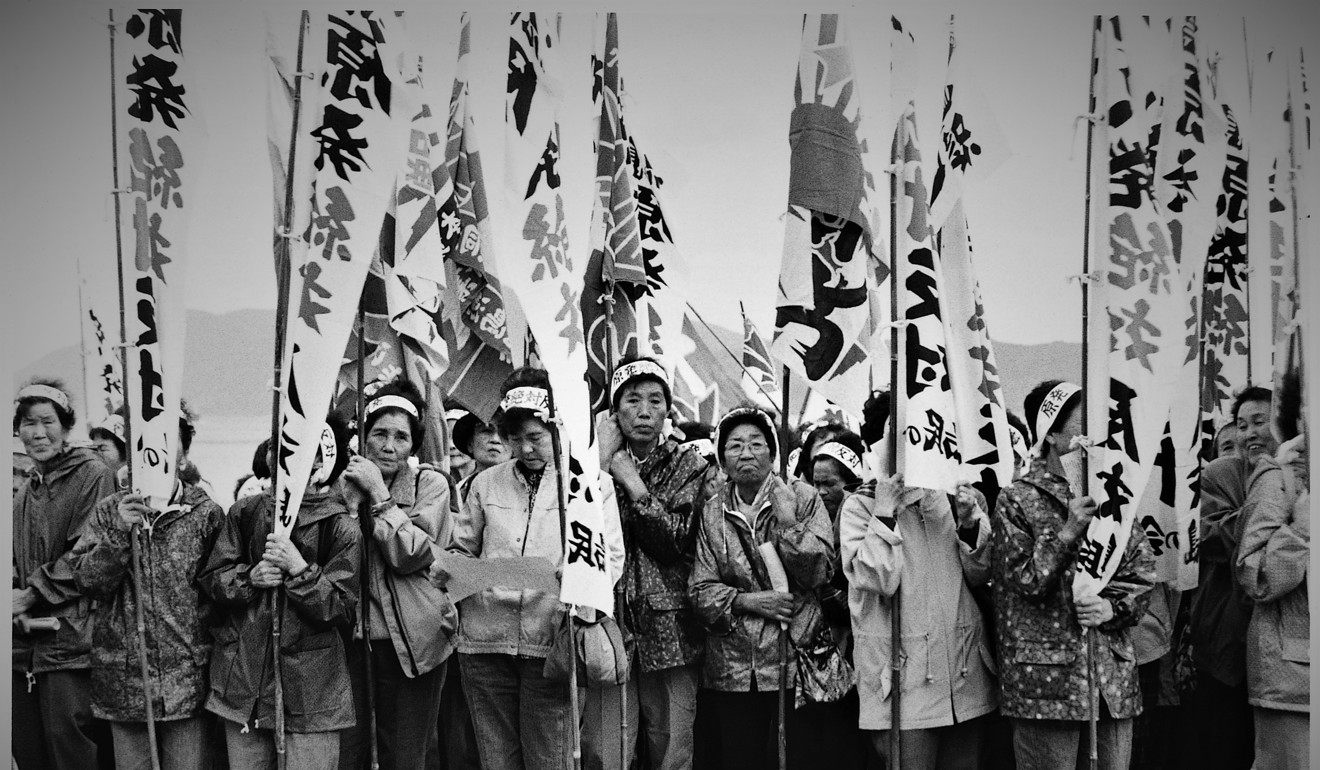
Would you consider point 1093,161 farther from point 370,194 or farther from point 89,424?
point 89,424

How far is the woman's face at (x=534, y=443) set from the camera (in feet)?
21.1

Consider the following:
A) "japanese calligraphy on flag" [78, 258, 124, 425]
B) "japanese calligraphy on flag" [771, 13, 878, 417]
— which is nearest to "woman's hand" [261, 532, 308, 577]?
"japanese calligraphy on flag" [78, 258, 124, 425]

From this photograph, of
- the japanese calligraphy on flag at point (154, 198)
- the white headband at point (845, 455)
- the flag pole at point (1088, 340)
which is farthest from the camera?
the white headband at point (845, 455)

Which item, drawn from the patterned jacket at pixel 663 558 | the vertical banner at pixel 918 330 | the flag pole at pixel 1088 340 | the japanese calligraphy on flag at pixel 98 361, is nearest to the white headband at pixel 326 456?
the japanese calligraphy on flag at pixel 98 361

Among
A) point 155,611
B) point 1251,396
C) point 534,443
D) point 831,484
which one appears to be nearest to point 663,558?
point 534,443

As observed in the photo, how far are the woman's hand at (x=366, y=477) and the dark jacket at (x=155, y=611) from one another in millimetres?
668

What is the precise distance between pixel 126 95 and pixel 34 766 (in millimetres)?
3216

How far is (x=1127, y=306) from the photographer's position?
6547 millimetres

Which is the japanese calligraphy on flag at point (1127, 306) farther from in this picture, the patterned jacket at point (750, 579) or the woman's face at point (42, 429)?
the woman's face at point (42, 429)

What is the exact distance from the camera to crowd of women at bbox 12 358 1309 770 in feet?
20.2

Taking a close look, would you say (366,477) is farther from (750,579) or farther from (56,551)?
(750,579)

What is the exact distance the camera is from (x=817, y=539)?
6277 mm

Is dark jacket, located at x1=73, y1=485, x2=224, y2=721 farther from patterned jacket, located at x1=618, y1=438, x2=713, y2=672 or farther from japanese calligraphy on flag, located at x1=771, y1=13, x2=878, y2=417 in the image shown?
japanese calligraphy on flag, located at x1=771, y1=13, x2=878, y2=417

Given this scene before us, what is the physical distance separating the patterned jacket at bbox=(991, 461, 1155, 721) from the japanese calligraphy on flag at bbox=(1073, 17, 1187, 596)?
0.36 metres
